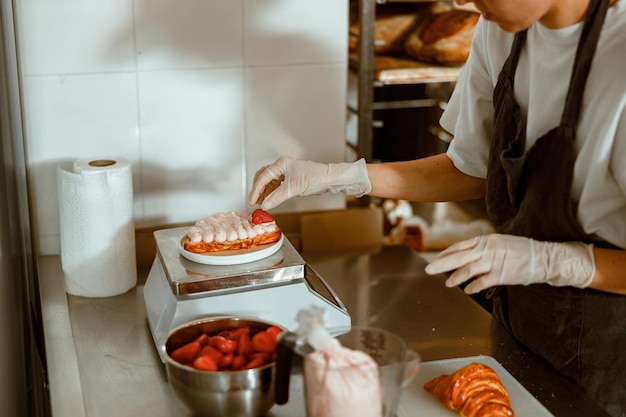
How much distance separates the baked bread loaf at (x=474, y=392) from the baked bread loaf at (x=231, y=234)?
494 mm

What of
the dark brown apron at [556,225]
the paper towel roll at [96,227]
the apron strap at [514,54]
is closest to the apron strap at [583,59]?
the dark brown apron at [556,225]

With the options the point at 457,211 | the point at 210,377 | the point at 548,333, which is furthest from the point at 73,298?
the point at 457,211

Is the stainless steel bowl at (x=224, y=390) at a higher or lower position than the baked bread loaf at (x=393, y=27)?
lower

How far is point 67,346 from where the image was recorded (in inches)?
64.1

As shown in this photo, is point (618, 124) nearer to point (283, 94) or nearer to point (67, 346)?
point (283, 94)

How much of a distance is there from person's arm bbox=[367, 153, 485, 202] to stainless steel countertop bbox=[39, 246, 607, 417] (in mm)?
247

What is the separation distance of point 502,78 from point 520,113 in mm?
90

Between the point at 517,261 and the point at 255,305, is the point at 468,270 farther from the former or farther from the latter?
the point at 255,305

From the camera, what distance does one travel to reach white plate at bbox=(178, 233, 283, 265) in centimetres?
161

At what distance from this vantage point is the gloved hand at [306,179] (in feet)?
5.80

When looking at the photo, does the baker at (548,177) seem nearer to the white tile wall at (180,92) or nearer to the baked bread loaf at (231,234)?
the baked bread loaf at (231,234)

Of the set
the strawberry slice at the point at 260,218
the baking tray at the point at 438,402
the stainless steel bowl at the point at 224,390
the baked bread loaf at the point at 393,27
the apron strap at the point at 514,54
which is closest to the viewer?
the stainless steel bowl at the point at 224,390

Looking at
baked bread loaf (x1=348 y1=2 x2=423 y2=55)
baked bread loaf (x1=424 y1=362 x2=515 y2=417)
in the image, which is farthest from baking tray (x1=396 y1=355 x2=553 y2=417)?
baked bread loaf (x1=348 y1=2 x2=423 y2=55)

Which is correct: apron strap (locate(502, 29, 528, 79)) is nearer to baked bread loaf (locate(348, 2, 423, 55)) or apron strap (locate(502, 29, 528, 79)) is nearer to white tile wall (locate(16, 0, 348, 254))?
white tile wall (locate(16, 0, 348, 254))
